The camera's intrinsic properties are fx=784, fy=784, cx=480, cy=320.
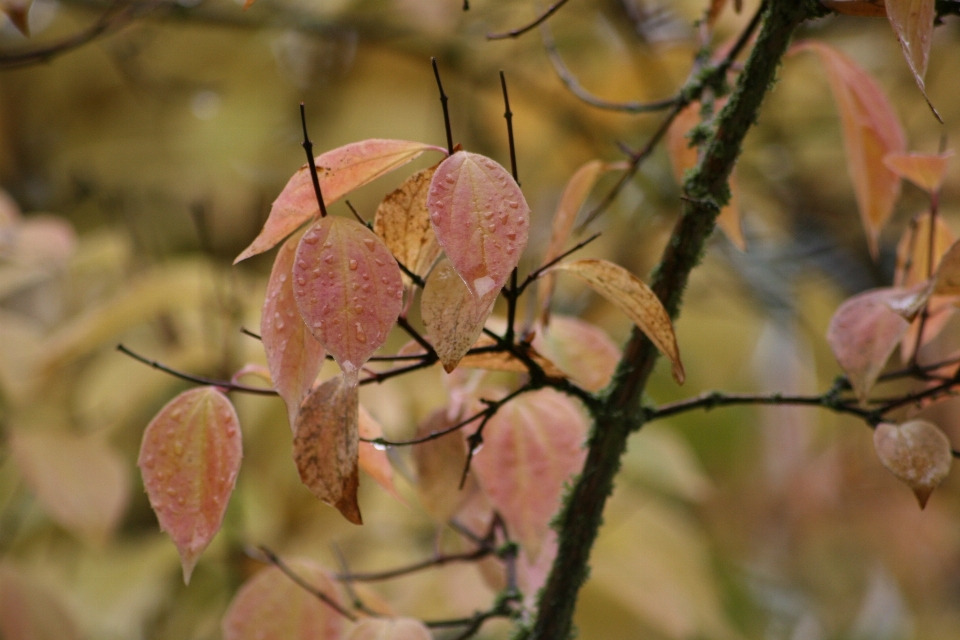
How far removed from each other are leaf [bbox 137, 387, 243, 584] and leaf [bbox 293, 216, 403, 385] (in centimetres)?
9

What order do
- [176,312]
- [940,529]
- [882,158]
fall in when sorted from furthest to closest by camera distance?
[940,529] < [176,312] < [882,158]

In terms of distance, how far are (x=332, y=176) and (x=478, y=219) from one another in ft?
0.22

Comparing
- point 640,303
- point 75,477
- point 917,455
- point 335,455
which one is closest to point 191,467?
point 335,455

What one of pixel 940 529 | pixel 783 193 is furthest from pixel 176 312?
pixel 940 529

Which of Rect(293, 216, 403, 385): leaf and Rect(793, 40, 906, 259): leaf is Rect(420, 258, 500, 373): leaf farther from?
Rect(793, 40, 906, 259): leaf

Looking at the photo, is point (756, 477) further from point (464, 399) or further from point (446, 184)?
point (446, 184)

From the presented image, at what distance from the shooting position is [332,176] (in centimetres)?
29

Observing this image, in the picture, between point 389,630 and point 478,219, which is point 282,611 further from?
point 478,219

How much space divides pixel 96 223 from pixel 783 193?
3.85 feet

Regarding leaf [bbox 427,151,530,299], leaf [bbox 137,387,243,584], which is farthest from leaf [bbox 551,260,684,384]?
leaf [bbox 137,387,243,584]

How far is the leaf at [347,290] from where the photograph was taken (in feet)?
0.82

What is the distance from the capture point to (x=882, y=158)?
404 millimetres

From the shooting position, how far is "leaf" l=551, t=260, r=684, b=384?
28 centimetres

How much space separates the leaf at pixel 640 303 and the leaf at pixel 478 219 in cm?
5
